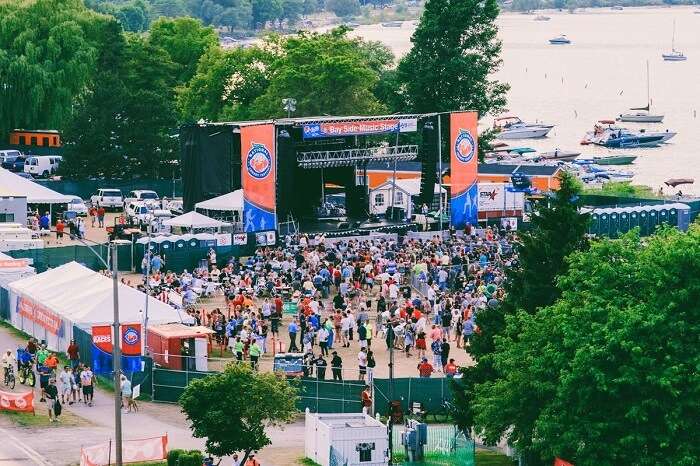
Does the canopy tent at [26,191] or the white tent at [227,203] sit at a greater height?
the canopy tent at [26,191]

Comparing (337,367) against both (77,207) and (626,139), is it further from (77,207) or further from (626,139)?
(626,139)

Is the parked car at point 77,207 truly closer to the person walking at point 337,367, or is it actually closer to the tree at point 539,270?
the person walking at point 337,367

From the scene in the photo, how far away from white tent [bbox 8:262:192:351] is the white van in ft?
124

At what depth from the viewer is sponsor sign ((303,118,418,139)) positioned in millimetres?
67375

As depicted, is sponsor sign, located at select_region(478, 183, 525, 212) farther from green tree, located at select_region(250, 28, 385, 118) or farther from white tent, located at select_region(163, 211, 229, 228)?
green tree, located at select_region(250, 28, 385, 118)

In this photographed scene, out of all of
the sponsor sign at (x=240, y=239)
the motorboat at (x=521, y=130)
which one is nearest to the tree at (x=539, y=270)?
the sponsor sign at (x=240, y=239)

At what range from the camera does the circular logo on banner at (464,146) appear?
71.4m

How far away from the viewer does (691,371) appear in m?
31.6

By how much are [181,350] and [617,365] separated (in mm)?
14489

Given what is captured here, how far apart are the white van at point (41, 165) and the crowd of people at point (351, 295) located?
28.2 meters

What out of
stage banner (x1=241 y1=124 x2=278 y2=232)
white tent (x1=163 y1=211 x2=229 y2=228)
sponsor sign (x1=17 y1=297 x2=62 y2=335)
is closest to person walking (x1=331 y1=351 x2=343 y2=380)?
sponsor sign (x1=17 y1=297 x2=62 y2=335)

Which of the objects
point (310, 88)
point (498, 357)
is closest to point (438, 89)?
point (310, 88)

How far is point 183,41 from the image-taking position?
11831 cm

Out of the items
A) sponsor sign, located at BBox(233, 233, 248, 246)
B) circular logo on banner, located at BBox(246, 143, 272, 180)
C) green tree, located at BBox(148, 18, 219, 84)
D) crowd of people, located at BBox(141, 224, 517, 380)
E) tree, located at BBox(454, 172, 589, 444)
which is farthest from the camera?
green tree, located at BBox(148, 18, 219, 84)
